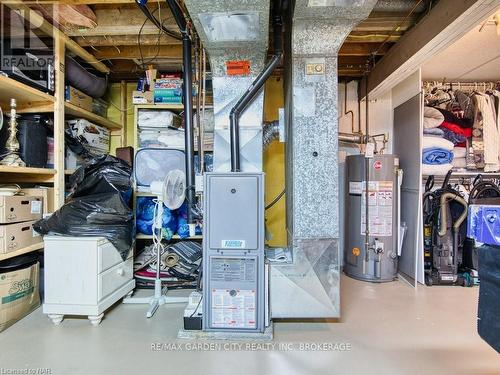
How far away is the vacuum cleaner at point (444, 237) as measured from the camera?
3.12 metres

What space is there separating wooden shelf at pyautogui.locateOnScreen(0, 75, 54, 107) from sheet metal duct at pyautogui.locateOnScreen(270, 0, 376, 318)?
2164 mm

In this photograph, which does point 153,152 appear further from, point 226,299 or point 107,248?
point 226,299

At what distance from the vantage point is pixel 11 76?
221cm

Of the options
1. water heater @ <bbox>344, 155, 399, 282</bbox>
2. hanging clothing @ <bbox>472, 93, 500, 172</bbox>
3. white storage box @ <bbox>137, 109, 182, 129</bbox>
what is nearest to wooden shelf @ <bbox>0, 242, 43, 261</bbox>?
white storage box @ <bbox>137, 109, 182, 129</bbox>

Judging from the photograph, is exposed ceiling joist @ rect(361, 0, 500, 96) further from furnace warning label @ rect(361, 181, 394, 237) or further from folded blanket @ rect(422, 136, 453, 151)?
furnace warning label @ rect(361, 181, 394, 237)

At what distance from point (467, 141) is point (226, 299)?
338 cm

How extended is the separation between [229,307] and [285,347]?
18.9 inches

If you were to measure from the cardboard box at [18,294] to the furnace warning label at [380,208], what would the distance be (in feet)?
11.1

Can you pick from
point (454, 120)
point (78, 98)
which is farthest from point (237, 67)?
point (454, 120)

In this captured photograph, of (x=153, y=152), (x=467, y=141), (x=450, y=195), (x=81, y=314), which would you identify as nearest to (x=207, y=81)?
(x=153, y=152)

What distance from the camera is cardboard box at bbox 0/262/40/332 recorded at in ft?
7.13

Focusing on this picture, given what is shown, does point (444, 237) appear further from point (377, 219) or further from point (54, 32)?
point (54, 32)

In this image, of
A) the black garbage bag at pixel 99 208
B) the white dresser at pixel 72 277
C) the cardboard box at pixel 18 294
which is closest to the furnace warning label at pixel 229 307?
the white dresser at pixel 72 277

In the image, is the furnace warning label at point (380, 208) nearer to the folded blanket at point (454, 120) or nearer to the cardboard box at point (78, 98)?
the folded blanket at point (454, 120)
